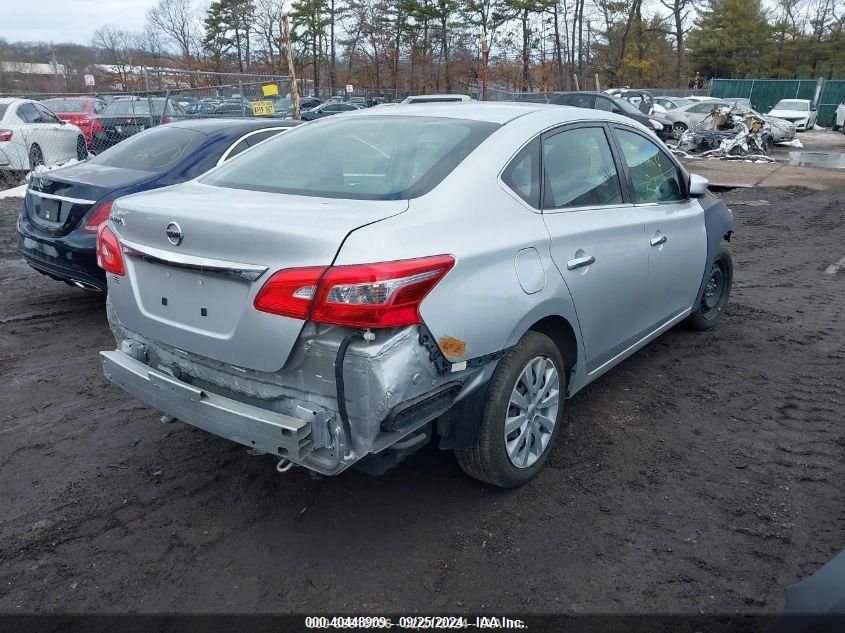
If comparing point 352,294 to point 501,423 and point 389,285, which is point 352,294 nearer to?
point 389,285

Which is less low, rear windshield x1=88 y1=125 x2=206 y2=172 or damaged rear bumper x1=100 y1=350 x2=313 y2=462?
rear windshield x1=88 y1=125 x2=206 y2=172

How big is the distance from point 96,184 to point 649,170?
4.24 m

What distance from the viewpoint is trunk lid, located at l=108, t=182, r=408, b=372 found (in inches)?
98.0

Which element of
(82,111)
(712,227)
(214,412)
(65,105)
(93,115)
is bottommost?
(214,412)

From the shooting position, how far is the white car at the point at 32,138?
12477 mm

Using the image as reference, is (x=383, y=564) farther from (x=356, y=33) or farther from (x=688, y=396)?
(x=356, y=33)

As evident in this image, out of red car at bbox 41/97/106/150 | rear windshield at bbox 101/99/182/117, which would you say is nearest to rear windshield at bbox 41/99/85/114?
red car at bbox 41/97/106/150

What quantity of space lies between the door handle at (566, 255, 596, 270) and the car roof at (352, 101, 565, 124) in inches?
30.0

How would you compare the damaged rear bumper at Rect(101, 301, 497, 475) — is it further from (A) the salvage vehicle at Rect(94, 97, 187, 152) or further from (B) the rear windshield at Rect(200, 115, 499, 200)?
(A) the salvage vehicle at Rect(94, 97, 187, 152)

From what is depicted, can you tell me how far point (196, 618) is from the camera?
2.50 meters

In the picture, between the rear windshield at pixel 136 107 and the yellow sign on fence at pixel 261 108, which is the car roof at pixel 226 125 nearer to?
the yellow sign on fence at pixel 261 108

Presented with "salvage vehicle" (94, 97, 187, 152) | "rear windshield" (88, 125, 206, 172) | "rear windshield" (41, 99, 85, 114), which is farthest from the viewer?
"rear windshield" (41, 99, 85, 114)

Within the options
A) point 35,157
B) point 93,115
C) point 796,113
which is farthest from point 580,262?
point 796,113

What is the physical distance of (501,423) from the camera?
2.96 meters
